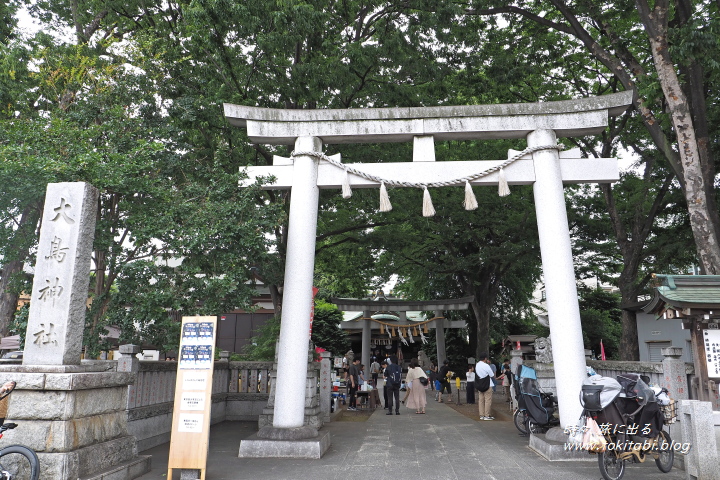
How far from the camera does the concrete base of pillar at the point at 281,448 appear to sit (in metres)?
8.22

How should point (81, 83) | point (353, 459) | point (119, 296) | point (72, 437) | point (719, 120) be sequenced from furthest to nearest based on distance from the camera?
1. point (719, 120)
2. point (81, 83)
3. point (119, 296)
4. point (353, 459)
5. point (72, 437)

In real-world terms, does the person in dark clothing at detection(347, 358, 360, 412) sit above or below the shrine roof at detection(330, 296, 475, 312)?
below

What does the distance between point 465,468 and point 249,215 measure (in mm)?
5756

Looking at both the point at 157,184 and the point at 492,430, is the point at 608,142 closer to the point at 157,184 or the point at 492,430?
the point at 492,430

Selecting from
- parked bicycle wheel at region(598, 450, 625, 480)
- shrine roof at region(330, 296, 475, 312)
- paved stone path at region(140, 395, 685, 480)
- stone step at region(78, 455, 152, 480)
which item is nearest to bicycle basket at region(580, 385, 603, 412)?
parked bicycle wheel at region(598, 450, 625, 480)

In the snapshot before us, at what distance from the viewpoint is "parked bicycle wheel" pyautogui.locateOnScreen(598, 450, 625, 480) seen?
6527 mm

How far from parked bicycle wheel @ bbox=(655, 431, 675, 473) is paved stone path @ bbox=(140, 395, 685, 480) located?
0.12m

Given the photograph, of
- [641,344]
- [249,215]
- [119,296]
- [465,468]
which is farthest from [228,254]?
[641,344]

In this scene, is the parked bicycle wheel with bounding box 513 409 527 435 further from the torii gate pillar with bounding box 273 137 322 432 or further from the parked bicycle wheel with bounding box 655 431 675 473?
the torii gate pillar with bounding box 273 137 322 432

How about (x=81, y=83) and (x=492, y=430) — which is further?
(x=492, y=430)

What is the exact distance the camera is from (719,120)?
13.7 meters

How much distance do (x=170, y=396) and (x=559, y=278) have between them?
8469 millimetres

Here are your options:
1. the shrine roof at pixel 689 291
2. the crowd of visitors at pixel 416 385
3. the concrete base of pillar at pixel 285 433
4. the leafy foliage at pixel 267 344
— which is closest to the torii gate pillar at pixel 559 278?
the shrine roof at pixel 689 291

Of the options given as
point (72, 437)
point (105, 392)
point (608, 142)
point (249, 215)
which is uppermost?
point (608, 142)
